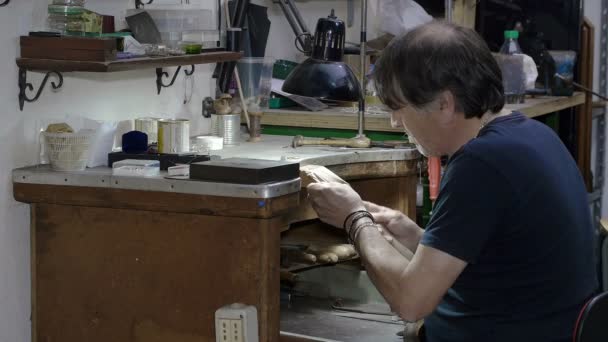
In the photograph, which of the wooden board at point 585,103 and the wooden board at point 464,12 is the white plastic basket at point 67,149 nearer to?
the wooden board at point 464,12

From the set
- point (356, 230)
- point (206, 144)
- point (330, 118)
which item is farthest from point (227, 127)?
point (356, 230)

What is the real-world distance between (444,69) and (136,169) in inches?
27.7

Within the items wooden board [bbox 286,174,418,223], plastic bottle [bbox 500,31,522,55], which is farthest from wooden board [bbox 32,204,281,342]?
plastic bottle [bbox 500,31,522,55]

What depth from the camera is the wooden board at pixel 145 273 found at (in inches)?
77.0

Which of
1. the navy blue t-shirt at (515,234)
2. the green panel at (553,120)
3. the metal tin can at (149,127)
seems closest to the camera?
the navy blue t-shirt at (515,234)

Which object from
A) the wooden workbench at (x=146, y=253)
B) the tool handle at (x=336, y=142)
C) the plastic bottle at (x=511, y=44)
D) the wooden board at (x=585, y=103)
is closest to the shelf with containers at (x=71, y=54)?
the wooden workbench at (x=146, y=253)

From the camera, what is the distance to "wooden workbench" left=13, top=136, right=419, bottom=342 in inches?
76.6

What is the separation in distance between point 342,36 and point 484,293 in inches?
37.5

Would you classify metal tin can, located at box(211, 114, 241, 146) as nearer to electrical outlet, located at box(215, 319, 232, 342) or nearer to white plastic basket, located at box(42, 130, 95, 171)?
white plastic basket, located at box(42, 130, 95, 171)

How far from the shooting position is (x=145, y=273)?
2.03 m

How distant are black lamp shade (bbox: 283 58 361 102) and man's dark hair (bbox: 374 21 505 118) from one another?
1.91ft

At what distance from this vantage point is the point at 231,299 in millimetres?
1970

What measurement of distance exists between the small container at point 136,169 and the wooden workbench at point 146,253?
2 centimetres

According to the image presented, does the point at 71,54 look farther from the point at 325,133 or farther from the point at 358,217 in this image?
the point at 325,133
